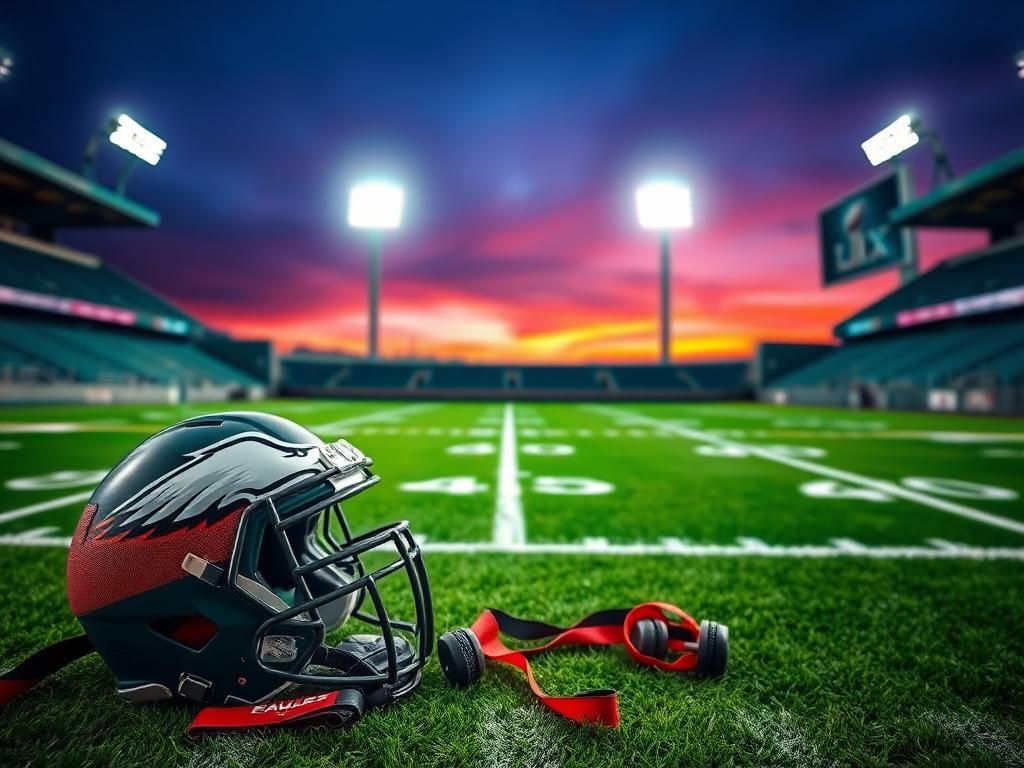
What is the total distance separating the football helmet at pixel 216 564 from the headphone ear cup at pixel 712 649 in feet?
2.56

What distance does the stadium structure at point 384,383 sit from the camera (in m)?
21.3

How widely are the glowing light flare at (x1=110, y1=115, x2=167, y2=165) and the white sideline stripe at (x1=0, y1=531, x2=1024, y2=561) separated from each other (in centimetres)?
226

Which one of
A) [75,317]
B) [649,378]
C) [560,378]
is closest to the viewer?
[75,317]

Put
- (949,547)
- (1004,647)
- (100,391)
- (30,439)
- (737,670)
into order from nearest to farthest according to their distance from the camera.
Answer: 1. (737,670)
2. (1004,647)
3. (949,547)
4. (30,439)
5. (100,391)

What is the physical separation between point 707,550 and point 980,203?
96.7ft

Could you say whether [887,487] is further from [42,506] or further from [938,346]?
[938,346]

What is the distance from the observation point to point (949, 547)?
3152 millimetres

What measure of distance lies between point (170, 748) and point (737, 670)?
1.47 m

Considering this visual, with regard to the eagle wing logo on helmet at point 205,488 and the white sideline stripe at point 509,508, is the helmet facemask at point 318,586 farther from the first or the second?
the white sideline stripe at point 509,508

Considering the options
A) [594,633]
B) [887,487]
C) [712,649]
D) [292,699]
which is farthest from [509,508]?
[887,487]

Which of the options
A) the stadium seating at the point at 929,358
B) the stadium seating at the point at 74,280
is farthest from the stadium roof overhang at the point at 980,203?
the stadium seating at the point at 74,280

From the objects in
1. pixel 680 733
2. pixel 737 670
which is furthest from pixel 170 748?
pixel 737 670

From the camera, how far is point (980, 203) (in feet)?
79.2

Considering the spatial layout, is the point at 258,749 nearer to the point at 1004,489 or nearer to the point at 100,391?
the point at 1004,489
